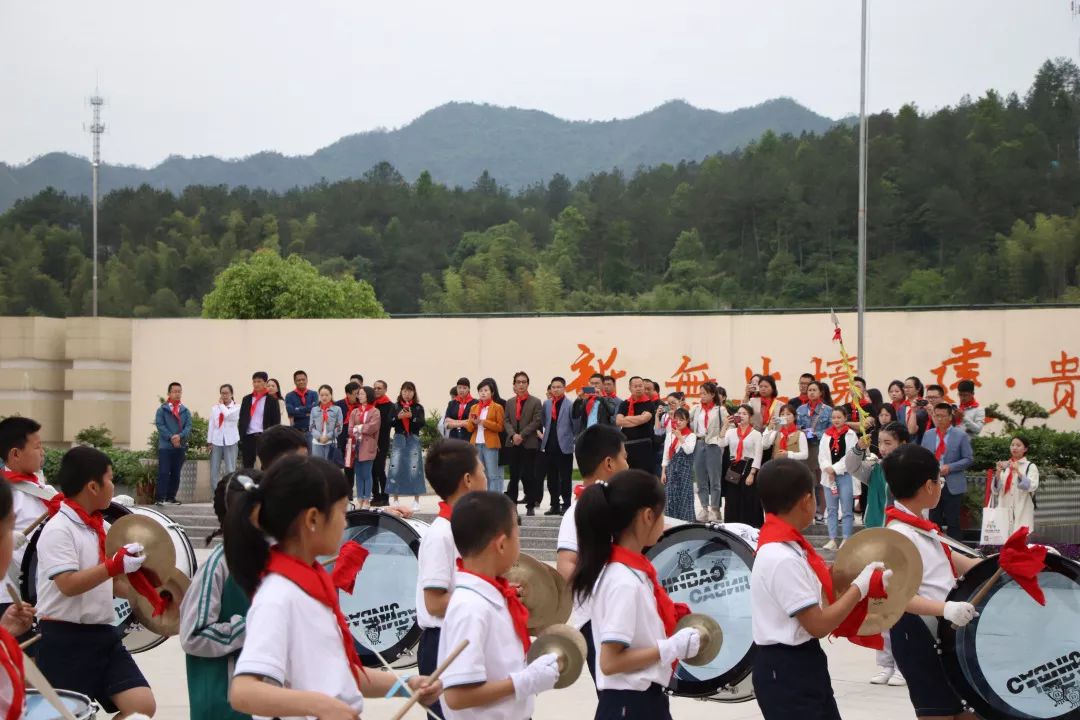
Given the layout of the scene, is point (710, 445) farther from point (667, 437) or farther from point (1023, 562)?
point (1023, 562)

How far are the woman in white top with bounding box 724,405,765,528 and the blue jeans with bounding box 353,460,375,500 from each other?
497 centimetres

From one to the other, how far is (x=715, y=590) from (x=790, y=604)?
1.89 meters

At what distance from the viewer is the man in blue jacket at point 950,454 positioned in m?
12.9

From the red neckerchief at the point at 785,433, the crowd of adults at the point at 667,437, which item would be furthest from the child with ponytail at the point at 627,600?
the red neckerchief at the point at 785,433

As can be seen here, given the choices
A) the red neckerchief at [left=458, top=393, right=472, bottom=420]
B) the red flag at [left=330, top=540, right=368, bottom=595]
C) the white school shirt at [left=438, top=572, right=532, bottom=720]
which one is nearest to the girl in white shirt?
the white school shirt at [left=438, top=572, right=532, bottom=720]

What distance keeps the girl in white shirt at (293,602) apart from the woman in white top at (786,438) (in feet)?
35.5

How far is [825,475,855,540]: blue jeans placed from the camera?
44.7ft

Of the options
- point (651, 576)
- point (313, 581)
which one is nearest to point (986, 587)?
point (651, 576)

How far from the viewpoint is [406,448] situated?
1752cm

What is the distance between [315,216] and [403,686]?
80.1m

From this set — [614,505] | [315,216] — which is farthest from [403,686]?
[315,216]

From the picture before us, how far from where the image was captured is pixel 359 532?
24.8ft

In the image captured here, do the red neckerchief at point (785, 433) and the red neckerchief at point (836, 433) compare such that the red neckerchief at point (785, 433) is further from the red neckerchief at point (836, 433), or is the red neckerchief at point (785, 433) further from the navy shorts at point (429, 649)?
the navy shorts at point (429, 649)

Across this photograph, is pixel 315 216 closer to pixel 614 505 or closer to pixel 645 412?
pixel 645 412
